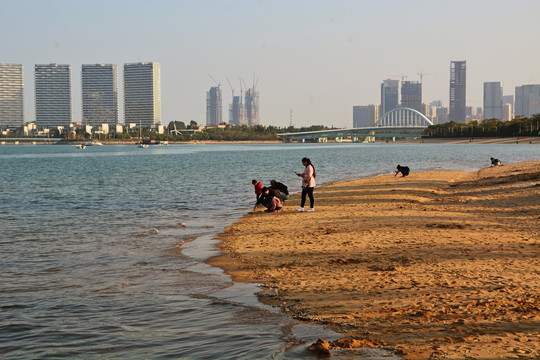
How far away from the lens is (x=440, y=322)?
712 cm

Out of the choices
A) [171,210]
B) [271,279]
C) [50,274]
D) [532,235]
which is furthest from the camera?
[171,210]

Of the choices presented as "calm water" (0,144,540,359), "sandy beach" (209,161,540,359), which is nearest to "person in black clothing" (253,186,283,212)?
"sandy beach" (209,161,540,359)

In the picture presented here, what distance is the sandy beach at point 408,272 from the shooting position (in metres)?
Result: 6.71

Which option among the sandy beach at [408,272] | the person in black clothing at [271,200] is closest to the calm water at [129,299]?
the sandy beach at [408,272]

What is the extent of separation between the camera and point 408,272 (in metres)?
9.92

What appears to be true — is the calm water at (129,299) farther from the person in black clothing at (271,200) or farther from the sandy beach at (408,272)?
the person in black clothing at (271,200)

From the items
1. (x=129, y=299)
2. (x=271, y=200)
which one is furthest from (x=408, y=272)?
(x=271, y=200)

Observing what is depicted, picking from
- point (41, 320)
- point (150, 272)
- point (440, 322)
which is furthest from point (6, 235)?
point (440, 322)

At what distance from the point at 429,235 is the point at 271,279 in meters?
5.26

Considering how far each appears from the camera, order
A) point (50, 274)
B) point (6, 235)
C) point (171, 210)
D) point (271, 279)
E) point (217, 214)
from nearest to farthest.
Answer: point (271, 279), point (50, 274), point (6, 235), point (217, 214), point (171, 210)

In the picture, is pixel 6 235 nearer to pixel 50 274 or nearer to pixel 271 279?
pixel 50 274

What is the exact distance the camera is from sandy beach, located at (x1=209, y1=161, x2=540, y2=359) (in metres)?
6.71

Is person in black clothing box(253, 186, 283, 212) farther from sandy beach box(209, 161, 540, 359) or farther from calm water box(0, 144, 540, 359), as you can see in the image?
calm water box(0, 144, 540, 359)

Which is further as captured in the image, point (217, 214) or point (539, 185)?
point (539, 185)
